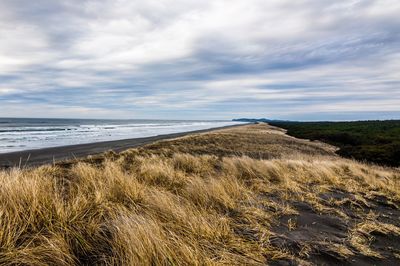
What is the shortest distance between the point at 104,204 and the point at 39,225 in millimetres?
1017

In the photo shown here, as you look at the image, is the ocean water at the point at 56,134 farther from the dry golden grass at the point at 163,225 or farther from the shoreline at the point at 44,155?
the dry golden grass at the point at 163,225

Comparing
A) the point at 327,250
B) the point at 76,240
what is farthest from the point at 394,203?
the point at 76,240

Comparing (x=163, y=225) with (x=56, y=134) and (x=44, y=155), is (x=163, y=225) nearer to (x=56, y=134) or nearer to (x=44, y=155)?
(x=44, y=155)

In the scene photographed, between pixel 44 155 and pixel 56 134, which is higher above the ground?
pixel 56 134

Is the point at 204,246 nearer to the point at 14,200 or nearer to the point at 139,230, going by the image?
the point at 139,230

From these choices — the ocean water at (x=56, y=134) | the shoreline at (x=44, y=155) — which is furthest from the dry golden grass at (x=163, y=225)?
the ocean water at (x=56, y=134)

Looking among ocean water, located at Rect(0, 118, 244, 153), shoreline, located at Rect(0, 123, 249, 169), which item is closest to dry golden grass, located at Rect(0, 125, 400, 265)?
shoreline, located at Rect(0, 123, 249, 169)

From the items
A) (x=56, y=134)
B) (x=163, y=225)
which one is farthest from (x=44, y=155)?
(x=56, y=134)

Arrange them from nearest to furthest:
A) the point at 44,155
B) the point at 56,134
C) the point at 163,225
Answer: the point at 163,225 → the point at 44,155 → the point at 56,134

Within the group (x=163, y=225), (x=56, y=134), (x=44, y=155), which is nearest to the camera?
(x=163, y=225)

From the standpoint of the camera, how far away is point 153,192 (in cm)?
560

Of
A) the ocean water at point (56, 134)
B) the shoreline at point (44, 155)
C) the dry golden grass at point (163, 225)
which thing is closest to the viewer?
the dry golden grass at point (163, 225)

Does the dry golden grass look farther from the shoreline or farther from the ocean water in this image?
the ocean water

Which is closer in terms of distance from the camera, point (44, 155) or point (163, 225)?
point (163, 225)
